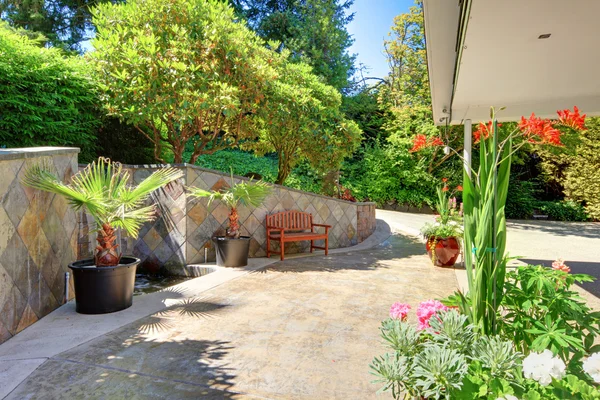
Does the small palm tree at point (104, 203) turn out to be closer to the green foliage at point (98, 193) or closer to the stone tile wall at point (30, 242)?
the green foliage at point (98, 193)

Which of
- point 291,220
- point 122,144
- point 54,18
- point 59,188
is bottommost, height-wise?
point 291,220

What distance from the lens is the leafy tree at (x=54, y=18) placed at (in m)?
12.4

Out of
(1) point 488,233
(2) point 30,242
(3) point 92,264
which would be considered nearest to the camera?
Answer: (1) point 488,233

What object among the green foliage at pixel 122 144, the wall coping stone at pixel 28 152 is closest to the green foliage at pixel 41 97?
the green foliage at pixel 122 144

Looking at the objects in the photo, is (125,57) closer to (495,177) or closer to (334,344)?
(334,344)

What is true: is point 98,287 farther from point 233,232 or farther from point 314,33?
point 314,33

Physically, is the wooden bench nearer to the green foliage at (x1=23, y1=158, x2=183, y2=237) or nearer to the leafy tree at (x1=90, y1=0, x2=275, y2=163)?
the leafy tree at (x1=90, y1=0, x2=275, y2=163)

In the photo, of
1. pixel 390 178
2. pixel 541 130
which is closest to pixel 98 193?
pixel 541 130

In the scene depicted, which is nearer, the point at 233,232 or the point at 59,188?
the point at 59,188

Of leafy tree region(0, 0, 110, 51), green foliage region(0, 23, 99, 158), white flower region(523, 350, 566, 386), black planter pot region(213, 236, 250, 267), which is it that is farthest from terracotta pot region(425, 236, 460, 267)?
leafy tree region(0, 0, 110, 51)

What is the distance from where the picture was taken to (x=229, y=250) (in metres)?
5.29

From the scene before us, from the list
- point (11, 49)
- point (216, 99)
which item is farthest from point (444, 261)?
point (11, 49)

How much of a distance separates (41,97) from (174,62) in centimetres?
185

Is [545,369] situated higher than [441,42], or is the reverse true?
[441,42]
